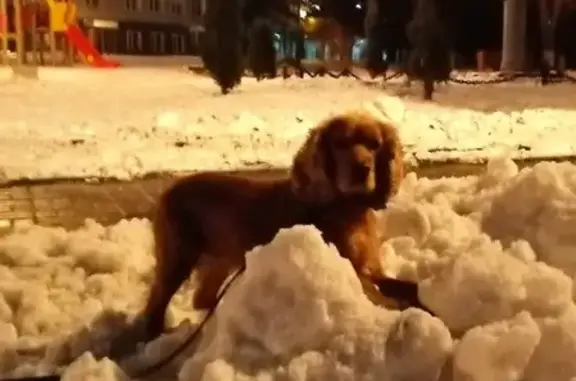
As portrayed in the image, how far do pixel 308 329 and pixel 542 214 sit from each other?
2.36 ft

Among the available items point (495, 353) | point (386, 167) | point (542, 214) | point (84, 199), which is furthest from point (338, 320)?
point (84, 199)

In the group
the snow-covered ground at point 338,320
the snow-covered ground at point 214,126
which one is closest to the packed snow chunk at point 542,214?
the snow-covered ground at point 338,320

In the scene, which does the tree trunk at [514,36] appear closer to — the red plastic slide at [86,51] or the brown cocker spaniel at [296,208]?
the red plastic slide at [86,51]

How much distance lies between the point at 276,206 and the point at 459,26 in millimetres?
7262

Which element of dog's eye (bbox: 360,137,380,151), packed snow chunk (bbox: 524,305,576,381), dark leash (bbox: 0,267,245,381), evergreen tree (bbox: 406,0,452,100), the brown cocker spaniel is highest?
evergreen tree (bbox: 406,0,452,100)

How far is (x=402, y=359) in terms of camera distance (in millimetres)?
1051

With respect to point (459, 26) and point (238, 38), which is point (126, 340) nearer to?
point (238, 38)

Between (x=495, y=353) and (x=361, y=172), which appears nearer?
(x=495, y=353)

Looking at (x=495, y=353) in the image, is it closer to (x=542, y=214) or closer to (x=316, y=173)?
(x=316, y=173)

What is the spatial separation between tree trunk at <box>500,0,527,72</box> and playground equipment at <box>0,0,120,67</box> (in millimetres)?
3569

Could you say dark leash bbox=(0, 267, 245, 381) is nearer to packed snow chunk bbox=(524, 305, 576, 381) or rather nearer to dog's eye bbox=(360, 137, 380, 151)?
dog's eye bbox=(360, 137, 380, 151)

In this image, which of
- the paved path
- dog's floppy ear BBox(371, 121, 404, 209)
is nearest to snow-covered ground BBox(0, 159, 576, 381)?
dog's floppy ear BBox(371, 121, 404, 209)

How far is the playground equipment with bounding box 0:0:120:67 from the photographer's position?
770cm

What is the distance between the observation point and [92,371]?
3.68ft
